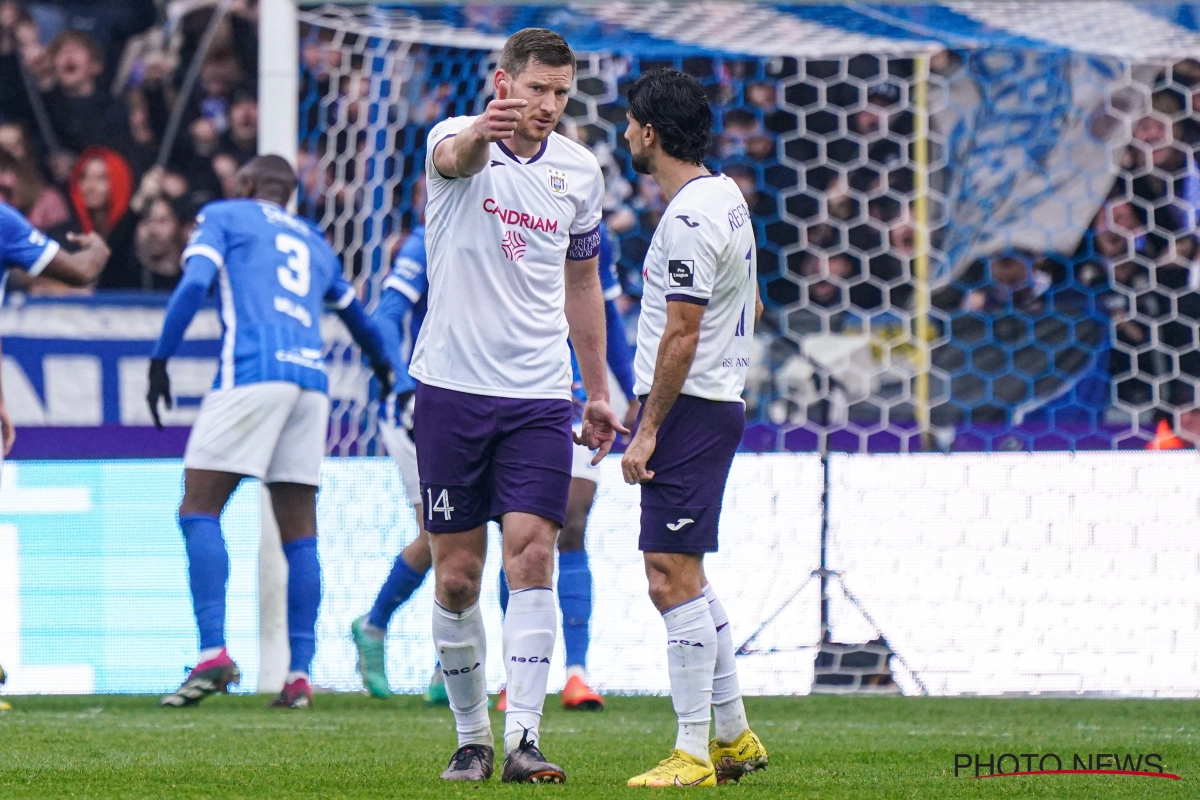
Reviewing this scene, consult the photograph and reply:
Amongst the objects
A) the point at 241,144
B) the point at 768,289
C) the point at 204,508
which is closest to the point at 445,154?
the point at 204,508

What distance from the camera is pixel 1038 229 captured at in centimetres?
927

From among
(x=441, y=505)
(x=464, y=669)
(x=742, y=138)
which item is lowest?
(x=464, y=669)

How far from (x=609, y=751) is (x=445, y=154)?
192 cm

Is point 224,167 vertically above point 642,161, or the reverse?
point 224,167

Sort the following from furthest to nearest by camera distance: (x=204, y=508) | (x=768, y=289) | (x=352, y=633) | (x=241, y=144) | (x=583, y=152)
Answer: (x=241, y=144) < (x=768, y=289) < (x=352, y=633) < (x=204, y=508) < (x=583, y=152)

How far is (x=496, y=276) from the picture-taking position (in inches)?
164

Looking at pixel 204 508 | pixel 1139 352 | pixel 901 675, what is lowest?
pixel 901 675

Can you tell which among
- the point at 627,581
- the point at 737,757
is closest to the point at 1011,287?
the point at 627,581

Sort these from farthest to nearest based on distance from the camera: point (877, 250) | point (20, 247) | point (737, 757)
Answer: point (877, 250)
point (20, 247)
point (737, 757)

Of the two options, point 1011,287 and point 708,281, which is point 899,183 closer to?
point 1011,287

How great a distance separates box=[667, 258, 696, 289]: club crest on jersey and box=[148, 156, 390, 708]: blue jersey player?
9.99 feet

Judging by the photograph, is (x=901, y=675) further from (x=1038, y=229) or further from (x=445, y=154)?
(x=445, y=154)

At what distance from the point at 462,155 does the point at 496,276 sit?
0.37 metres

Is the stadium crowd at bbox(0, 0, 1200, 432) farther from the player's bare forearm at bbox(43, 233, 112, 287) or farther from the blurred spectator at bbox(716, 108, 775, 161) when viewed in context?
the player's bare forearm at bbox(43, 233, 112, 287)
